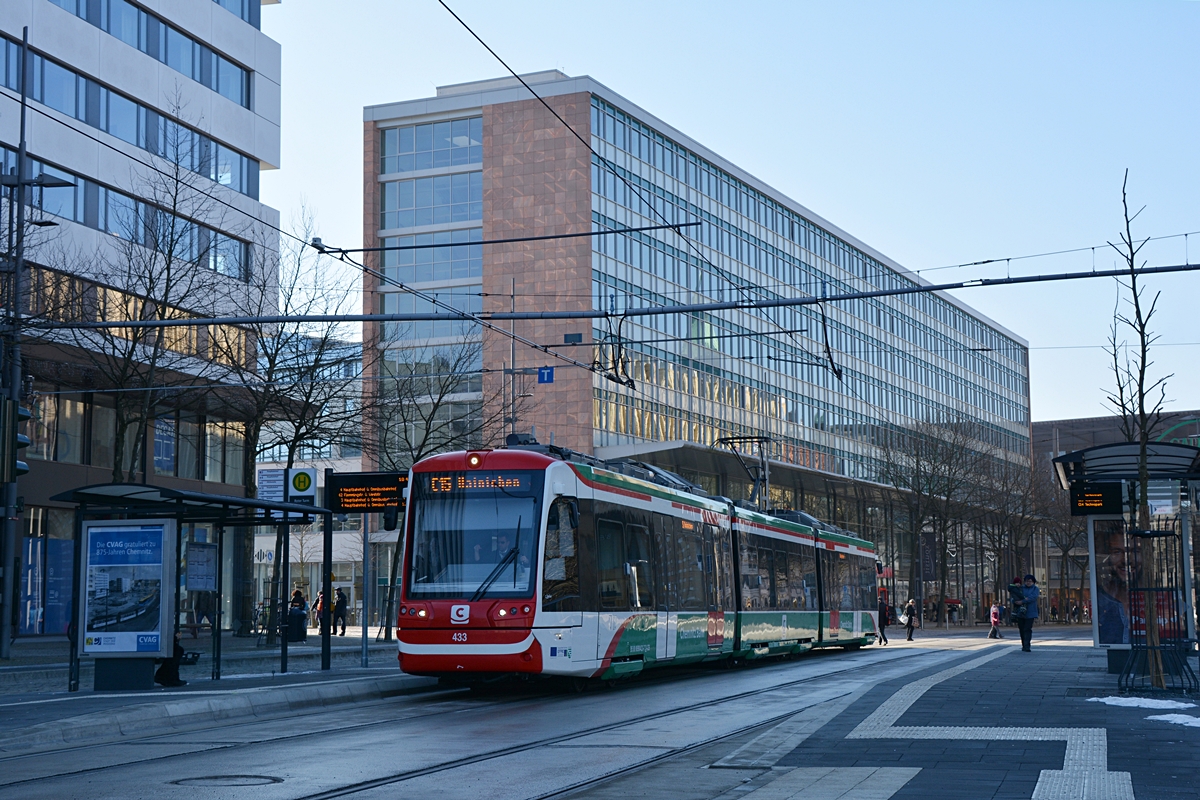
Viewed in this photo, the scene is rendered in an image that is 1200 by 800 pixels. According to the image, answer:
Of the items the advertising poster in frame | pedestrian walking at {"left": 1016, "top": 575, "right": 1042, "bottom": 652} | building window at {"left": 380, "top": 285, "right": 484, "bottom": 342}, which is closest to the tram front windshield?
the advertising poster in frame

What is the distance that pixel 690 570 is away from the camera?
2284cm

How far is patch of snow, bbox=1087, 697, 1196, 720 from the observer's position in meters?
14.0

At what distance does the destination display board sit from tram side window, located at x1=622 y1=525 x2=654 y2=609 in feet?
13.6

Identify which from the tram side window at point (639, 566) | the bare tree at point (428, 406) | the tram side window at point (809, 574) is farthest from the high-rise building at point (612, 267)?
the tram side window at point (639, 566)

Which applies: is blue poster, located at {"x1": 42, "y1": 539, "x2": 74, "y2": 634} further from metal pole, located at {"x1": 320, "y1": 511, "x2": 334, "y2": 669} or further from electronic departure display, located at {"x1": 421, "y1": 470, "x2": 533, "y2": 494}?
electronic departure display, located at {"x1": 421, "y1": 470, "x2": 533, "y2": 494}

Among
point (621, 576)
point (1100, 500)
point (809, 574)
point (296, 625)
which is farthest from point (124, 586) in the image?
point (296, 625)

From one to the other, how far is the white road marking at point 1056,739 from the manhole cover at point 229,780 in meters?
4.82

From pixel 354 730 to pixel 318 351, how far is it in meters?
21.3

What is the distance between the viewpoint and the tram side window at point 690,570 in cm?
2238

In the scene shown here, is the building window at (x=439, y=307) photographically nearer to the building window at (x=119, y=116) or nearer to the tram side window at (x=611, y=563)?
the building window at (x=119, y=116)

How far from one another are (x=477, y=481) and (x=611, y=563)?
7.61ft

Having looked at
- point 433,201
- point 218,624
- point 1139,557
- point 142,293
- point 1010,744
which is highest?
point 433,201

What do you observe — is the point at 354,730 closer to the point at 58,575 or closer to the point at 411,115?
the point at 58,575

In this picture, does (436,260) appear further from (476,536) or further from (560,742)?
(560,742)
